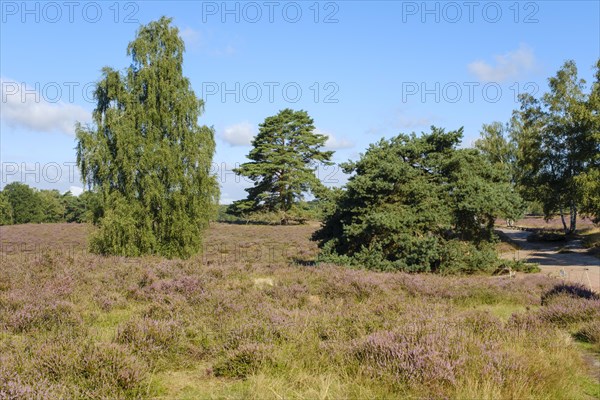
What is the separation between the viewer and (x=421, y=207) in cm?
Answer: 1552

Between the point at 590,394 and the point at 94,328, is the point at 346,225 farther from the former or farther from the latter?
the point at 590,394

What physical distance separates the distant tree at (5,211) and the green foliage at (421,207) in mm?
66996

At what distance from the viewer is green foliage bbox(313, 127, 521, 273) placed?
49.7 ft

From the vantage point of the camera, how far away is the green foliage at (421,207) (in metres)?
15.1

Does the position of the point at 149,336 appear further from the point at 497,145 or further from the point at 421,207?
the point at 497,145

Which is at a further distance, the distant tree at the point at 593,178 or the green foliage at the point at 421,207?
the distant tree at the point at 593,178

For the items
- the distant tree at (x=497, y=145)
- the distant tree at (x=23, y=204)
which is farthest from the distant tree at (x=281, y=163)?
the distant tree at (x=23, y=204)

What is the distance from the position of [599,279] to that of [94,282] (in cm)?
1521

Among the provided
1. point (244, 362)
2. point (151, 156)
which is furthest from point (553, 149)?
point (244, 362)

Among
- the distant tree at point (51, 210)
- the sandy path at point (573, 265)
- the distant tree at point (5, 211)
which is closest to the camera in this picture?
the sandy path at point (573, 265)

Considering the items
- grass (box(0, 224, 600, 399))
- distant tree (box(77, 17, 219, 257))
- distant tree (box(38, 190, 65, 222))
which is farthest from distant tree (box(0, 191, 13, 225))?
grass (box(0, 224, 600, 399))

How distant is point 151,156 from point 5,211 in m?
63.9

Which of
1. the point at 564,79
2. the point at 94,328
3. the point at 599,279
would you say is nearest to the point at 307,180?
the point at 564,79

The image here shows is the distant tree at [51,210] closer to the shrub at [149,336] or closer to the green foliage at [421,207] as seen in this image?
the green foliage at [421,207]
